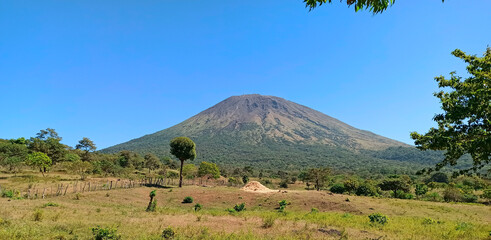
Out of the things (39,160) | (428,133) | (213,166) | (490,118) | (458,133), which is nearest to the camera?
(490,118)

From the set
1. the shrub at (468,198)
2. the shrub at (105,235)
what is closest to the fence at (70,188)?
the shrub at (105,235)

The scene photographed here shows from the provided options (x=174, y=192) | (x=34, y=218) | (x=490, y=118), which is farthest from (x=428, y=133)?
(x=174, y=192)

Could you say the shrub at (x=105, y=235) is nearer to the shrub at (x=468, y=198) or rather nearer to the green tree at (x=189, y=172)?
the shrub at (x=468, y=198)

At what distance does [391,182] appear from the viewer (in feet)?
160

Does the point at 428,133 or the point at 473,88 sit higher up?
the point at 473,88

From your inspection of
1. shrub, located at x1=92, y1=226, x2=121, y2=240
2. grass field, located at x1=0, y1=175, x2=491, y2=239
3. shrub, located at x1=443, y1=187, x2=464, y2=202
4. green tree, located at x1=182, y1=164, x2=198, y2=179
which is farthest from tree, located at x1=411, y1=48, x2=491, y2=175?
green tree, located at x1=182, y1=164, x2=198, y2=179

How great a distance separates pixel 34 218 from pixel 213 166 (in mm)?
47768

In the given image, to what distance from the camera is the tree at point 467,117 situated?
8227mm

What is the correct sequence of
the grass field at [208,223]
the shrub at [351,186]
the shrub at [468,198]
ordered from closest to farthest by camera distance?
1. the grass field at [208,223]
2. the shrub at [468,198]
3. the shrub at [351,186]

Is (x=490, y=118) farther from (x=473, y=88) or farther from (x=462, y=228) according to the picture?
(x=462, y=228)

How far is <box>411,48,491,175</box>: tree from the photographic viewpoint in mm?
8227

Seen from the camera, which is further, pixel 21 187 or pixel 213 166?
pixel 213 166

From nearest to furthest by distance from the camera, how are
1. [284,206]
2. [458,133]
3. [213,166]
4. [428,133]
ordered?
1. [458,133]
2. [428,133]
3. [284,206]
4. [213,166]

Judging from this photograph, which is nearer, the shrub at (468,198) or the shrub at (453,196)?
the shrub at (468,198)
